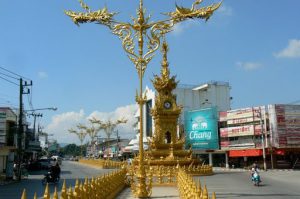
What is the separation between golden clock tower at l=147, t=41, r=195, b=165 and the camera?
3931 centimetres

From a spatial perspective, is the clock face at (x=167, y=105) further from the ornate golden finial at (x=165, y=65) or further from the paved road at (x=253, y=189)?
the paved road at (x=253, y=189)

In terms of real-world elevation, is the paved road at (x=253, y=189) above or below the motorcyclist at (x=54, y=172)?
below

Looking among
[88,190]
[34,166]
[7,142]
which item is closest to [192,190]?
[88,190]

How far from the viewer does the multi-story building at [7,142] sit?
32097 mm

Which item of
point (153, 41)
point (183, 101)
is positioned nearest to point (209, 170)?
point (153, 41)

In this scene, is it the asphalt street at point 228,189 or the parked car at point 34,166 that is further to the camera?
the parked car at point 34,166

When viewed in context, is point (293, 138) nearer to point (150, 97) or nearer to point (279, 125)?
point (279, 125)

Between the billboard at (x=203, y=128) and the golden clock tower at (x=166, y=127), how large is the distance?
901 inches

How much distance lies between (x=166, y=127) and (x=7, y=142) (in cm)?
1868

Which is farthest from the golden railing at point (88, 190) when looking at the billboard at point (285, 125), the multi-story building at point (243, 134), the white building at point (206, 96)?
the white building at point (206, 96)

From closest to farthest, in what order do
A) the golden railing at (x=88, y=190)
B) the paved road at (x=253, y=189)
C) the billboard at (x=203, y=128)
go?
1. the golden railing at (x=88, y=190)
2. the paved road at (x=253, y=189)
3. the billboard at (x=203, y=128)

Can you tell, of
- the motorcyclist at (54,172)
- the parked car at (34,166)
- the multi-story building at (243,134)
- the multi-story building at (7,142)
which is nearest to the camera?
the motorcyclist at (54,172)

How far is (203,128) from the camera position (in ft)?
213

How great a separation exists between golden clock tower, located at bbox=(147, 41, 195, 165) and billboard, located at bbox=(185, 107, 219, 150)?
22878 millimetres
